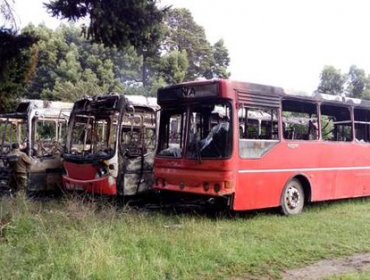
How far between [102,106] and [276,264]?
19.4 feet

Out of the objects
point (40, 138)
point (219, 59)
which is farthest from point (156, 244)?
point (219, 59)

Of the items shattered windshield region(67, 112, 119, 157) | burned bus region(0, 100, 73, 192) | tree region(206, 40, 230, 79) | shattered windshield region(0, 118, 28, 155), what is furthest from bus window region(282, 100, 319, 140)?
tree region(206, 40, 230, 79)

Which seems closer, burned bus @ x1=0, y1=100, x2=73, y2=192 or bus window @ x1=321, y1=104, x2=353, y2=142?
bus window @ x1=321, y1=104, x2=353, y2=142

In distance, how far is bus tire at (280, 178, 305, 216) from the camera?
1025 centimetres

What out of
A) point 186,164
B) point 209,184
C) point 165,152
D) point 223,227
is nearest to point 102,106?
point 165,152

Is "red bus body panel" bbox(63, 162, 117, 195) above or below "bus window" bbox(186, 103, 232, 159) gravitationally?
below

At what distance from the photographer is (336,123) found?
11789 millimetres

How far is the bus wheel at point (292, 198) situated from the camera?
10.2m

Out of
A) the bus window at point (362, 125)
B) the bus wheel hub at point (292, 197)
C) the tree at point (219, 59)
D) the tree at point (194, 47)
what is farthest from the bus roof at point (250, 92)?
the tree at point (219, 59)

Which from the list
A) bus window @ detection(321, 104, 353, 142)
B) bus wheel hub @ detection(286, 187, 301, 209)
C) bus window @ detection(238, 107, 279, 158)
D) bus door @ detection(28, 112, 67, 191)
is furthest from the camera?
bus door @ detection(28, 112, 67, 191)

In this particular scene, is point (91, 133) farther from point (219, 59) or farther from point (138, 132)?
point (219, 59)

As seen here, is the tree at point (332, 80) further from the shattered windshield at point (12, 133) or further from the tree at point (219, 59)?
the shattered windshield at point (12, 133)

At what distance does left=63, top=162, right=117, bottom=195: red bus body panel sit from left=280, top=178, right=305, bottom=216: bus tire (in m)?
3.39

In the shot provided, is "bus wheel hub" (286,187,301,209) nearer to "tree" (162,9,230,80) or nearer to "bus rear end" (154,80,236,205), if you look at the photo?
"bus rear end" (154,80,236,205)
